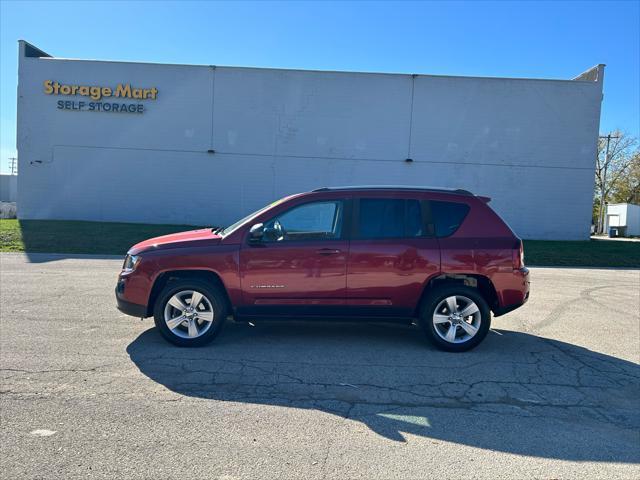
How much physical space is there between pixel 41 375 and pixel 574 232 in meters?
25.1

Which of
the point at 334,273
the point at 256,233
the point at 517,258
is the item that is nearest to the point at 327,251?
the point at 334,273

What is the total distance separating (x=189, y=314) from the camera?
5547 millimetres

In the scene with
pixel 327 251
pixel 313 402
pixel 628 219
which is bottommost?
pixel 313 402

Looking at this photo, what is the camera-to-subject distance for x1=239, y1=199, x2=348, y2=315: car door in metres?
5.49

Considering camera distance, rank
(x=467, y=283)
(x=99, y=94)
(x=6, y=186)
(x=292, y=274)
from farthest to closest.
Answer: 1. (x=6, y=186)
2. (x=99, y=94)
3. (x=467, y=283)
4. (x=292, y=274)

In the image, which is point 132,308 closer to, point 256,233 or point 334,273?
point 256,233

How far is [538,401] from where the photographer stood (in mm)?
4289

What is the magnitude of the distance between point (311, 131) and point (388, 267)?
19.1 metres

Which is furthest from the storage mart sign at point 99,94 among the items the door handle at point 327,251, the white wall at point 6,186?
the white wall at point 6,186

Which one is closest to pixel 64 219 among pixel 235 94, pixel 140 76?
pixel 140 76

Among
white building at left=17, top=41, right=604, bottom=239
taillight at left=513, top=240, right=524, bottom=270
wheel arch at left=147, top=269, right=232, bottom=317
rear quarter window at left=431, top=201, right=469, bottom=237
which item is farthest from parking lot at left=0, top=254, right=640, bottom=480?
white building at left=17, top=41, right=604, bottom=239

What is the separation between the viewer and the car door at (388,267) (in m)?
5.54

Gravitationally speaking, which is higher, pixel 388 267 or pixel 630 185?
pixel 630 185

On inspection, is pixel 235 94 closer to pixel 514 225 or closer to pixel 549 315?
pixel 514 225
